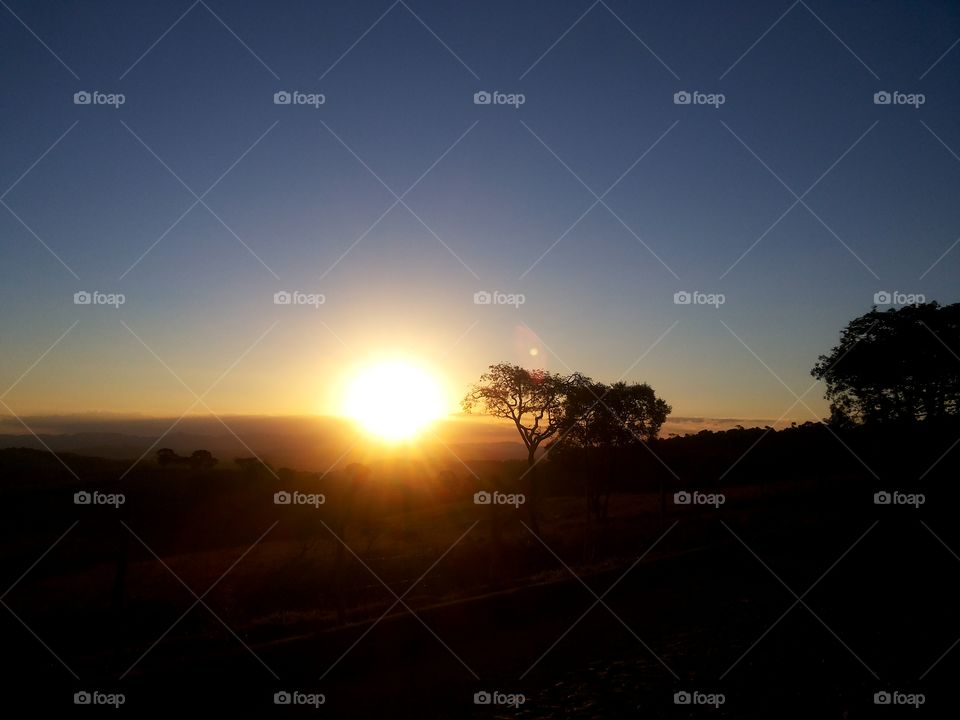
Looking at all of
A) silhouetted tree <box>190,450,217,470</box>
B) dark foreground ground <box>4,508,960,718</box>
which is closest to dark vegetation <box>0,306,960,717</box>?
dark foreground ground <box>4,508,960,718</box>

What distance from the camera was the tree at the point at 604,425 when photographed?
3042 cm

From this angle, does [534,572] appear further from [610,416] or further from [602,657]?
[610,416]

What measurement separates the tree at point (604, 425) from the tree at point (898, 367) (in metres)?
8.98

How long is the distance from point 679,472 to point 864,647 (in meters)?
30.1

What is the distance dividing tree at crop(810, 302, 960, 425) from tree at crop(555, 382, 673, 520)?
354 inches

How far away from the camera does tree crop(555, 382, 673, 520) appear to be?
3042 centimetres

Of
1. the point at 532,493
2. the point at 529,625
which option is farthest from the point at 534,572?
the point at 529,625

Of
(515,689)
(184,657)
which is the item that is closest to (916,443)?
(515,689)

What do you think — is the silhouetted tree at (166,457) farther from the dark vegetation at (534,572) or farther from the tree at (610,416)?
the tree at (610,416)

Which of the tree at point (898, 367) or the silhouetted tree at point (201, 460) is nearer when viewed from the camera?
the tree at point (898, 367)

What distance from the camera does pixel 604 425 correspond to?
31.1 m

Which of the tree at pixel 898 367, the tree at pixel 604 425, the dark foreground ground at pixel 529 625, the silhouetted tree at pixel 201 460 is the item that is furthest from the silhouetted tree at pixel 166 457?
the tree at pixel 898 367

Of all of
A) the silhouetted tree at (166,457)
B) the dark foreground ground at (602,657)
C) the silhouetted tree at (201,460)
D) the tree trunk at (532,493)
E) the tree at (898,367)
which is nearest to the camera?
the dark foreground ground at (602,657)

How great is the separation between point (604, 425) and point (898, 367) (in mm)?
13849
